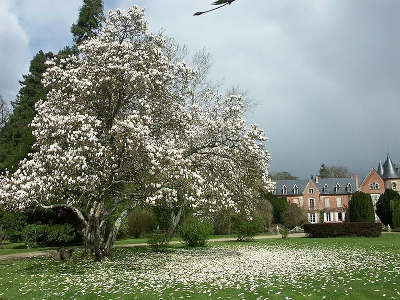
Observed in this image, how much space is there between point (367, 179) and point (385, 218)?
626 inches

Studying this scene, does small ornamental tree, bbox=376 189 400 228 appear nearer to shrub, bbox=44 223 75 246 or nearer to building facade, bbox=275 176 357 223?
building facade, bbox=275 176 357 223

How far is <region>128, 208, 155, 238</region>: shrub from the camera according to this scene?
35.8 m

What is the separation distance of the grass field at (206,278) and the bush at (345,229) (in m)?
16.3

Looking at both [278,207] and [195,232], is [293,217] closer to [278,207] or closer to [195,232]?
[278,207]

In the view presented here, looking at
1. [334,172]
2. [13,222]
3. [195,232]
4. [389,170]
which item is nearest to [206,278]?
[195,232]

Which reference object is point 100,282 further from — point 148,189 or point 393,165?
point 393,165

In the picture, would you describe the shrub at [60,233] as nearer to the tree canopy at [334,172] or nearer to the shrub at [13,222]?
the shrub at [13,222]


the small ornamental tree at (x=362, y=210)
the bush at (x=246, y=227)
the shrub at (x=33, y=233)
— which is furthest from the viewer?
the small ornamental tree at (x=362, y=210)

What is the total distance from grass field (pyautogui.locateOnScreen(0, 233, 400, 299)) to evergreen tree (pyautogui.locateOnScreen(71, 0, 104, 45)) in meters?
20.2

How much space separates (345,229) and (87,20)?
27.9m

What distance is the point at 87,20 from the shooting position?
3123 centimetres

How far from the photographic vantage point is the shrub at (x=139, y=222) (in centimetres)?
3581

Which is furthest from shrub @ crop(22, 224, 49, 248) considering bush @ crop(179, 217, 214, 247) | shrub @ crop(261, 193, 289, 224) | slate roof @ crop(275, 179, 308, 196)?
slate roof @ crop(275, 179, 308, 196)

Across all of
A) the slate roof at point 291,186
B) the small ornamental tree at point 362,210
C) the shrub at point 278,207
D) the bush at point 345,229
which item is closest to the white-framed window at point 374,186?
the slate roof at point 291,186
